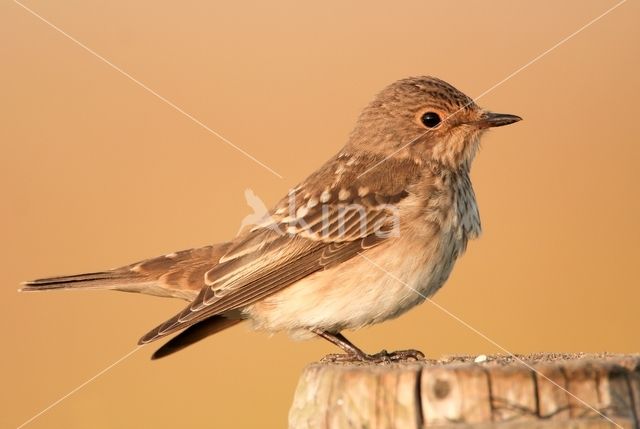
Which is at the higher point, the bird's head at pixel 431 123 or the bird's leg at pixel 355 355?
the bird's head at pixel 431 123

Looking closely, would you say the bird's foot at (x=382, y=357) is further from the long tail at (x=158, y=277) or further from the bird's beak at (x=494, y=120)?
the bird's beak at (x=494, y=120)

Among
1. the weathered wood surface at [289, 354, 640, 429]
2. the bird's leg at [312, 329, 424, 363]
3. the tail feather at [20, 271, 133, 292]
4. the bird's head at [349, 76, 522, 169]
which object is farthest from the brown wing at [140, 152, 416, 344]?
the weathered wood surface at [289, 354, 640, 429]

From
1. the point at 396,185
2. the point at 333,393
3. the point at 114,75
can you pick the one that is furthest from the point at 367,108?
the point at 114,75

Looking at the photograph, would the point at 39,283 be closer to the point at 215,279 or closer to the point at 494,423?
the point at 215,279

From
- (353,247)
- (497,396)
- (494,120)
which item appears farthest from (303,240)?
(497,396)

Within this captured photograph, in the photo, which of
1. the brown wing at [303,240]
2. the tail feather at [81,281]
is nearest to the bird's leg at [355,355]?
the brown wing at [303,240]
